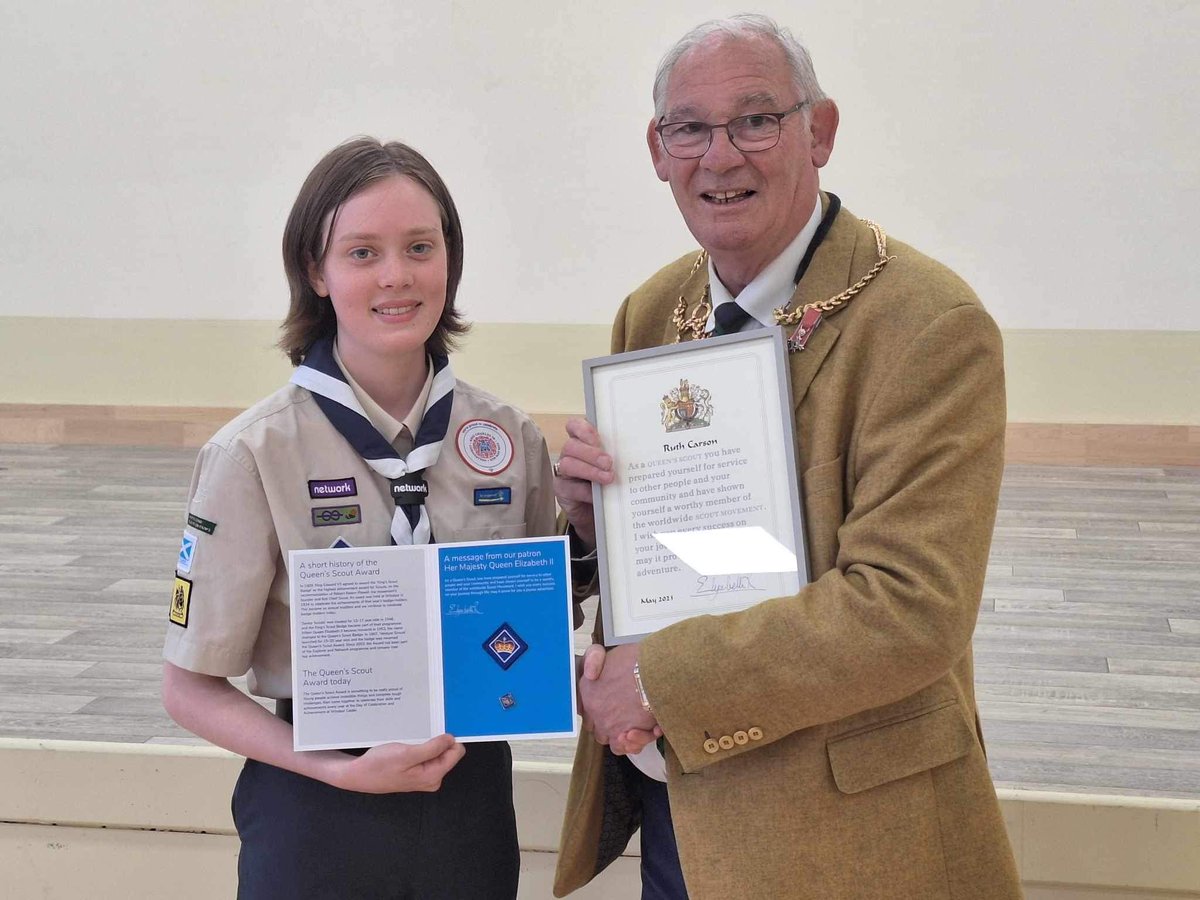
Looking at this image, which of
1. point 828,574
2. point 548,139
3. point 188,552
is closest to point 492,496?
point 188,552

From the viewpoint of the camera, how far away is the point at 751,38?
5.45 feet

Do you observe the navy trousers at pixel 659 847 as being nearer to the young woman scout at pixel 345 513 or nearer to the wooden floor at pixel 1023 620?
the young woman scout at pixel 345 513

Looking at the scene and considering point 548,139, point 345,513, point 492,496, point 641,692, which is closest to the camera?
point 641,692

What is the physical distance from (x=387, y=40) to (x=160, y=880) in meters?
5.85

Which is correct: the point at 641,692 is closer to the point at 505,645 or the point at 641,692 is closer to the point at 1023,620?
the point at 505,645

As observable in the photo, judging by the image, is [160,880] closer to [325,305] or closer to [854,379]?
[325,305]

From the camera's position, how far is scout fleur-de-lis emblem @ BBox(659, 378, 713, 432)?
5.41 feet

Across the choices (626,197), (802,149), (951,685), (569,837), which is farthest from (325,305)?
(626,197)

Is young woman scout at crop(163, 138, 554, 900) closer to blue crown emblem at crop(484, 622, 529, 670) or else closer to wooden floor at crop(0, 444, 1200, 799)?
blue crown emblem at crop(484, 622, 529, 670)

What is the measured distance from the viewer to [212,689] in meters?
1.72

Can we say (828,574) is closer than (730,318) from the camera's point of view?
Yes

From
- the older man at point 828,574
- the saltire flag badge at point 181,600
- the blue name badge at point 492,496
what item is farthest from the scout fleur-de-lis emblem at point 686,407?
the saltire flag badge at point 181,600

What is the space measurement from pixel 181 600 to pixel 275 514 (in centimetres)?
18
